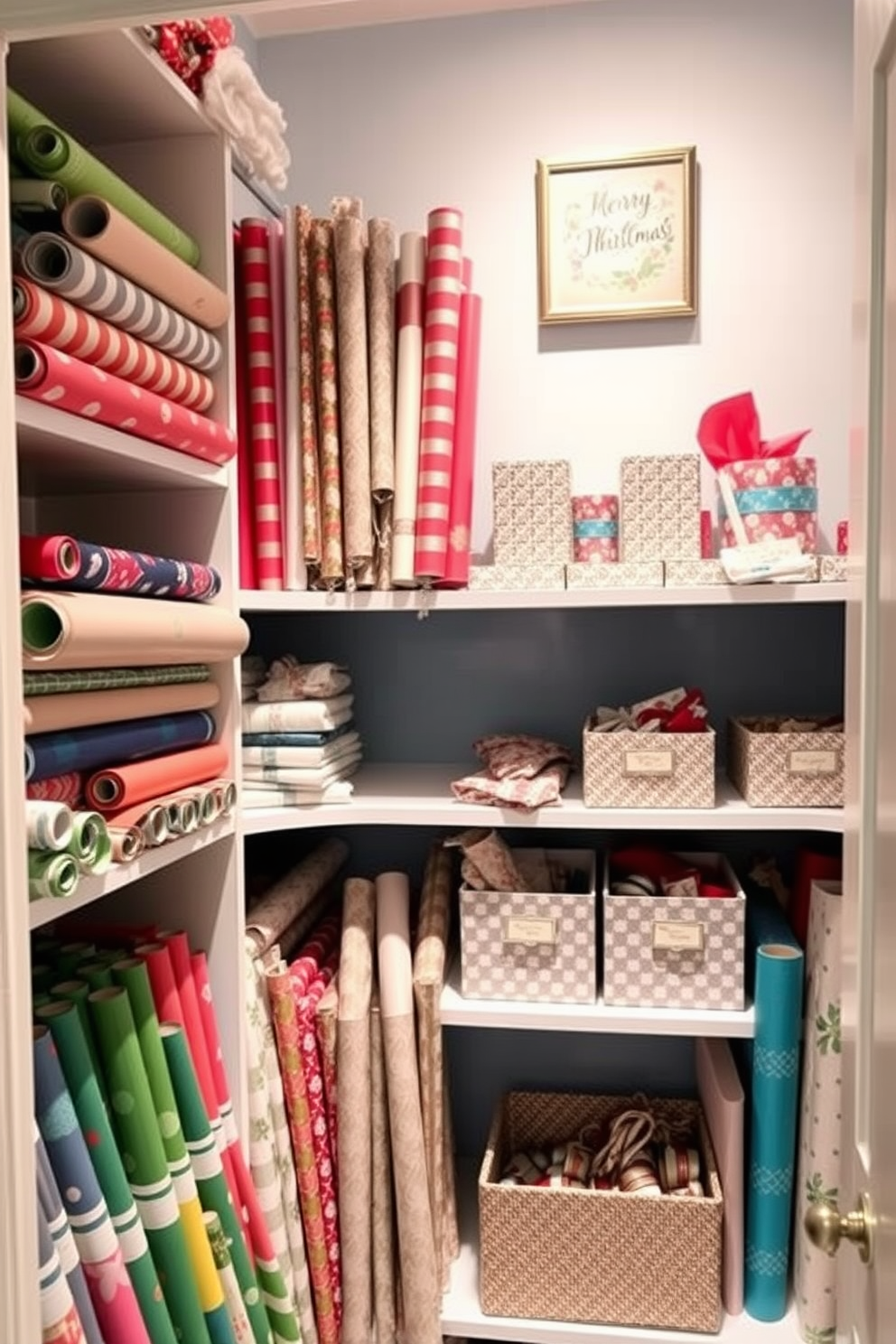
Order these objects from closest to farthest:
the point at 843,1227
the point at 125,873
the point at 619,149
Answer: the point at 843,1227
the point at 125,873
the point at 619,149

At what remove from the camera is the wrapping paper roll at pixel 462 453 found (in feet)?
5.44

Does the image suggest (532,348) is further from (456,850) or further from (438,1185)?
(438,1185)

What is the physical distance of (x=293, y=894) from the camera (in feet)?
5.80

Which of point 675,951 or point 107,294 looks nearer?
point 107,294

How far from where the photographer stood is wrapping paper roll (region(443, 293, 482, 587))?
166 centimetres

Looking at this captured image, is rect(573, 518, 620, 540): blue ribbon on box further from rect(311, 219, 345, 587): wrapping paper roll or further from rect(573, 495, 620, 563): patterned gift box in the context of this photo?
rect(311, 219, 345, 587): wrapping paper roll

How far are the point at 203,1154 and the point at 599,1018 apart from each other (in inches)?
24.6

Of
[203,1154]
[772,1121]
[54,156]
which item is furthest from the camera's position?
[772,1121]

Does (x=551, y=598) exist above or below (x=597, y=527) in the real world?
below

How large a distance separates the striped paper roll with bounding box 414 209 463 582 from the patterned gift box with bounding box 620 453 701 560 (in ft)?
0.96

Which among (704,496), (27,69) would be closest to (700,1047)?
(704,496)

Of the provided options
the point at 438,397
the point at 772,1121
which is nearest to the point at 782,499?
the point at 438,397

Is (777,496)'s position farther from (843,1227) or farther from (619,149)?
(843,1227)

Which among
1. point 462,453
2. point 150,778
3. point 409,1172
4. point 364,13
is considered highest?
point 364,13
